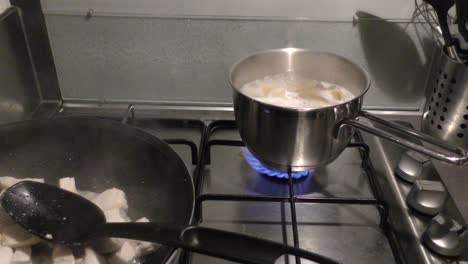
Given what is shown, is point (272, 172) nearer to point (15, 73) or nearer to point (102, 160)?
point (102, 160)

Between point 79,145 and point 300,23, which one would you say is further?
point 300,23

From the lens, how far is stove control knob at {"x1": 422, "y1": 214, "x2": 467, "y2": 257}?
1.83 ft

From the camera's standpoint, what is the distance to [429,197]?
617 mm

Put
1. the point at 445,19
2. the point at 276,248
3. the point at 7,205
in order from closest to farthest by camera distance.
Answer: the point at 276,248
the point at 7,205
the point at 445,19

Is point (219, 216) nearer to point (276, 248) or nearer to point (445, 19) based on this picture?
point (276, 248)

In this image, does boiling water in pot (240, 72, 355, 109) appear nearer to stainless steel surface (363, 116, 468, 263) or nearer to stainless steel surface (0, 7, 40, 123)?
stainless steel surface (363, 116, 468, 263)

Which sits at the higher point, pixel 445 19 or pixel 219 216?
pixel 445 19

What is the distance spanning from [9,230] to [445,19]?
74cm

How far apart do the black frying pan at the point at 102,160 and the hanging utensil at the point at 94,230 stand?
0.32ft

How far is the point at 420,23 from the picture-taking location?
0.81 metres

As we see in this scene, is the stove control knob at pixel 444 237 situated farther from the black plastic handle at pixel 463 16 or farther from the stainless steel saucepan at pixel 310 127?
the black plastic handle at pixel 463 16

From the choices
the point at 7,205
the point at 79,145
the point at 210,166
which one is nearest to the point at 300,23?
the point at 210,166

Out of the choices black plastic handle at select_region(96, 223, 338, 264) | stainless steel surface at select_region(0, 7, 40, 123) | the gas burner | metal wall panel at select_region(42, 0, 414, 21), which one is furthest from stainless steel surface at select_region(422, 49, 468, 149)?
stainless steel surface at select_region(0, 7, 40, 123)

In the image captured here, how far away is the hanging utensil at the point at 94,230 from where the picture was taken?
44 cm
